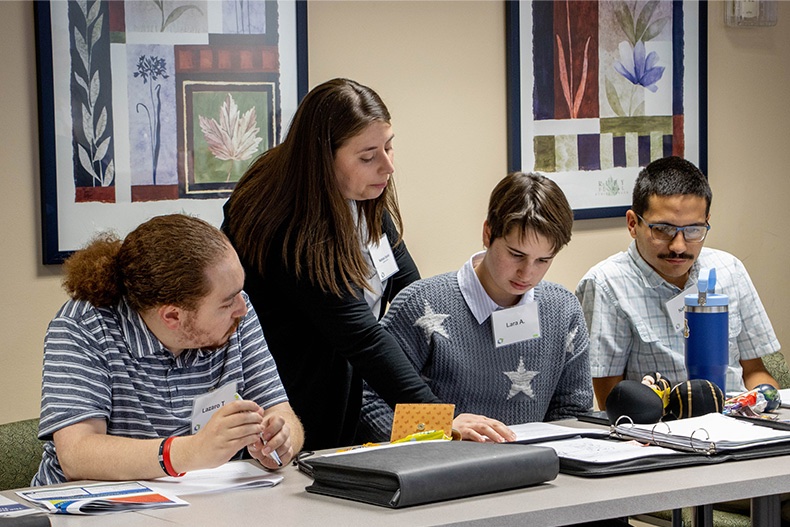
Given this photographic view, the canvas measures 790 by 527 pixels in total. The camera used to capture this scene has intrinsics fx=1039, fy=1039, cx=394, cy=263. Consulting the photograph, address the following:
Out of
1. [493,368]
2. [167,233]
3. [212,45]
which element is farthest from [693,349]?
[212,45]

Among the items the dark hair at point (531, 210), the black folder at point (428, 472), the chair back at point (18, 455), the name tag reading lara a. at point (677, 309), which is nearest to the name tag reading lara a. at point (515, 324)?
the dark hair at point (531, 210)

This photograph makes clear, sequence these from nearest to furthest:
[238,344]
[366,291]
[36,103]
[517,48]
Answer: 1. [238,344]
2. [366,291]
3. [36,103]
4. [517,48]

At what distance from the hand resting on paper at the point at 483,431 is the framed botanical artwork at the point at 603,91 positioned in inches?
67.4

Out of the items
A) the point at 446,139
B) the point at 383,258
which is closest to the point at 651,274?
the point at 383,258

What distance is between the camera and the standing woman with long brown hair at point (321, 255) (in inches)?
96.6

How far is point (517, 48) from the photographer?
3727mm

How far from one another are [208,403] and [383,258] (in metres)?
0.83

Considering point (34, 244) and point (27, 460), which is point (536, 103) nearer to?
point (34, 244)

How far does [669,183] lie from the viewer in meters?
2.91

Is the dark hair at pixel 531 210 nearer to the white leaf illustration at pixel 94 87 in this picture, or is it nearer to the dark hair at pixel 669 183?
the dark hair at pixel 669 183

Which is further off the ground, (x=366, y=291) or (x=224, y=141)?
(x=224, y=141)

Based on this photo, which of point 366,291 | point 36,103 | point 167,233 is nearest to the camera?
point 167,233

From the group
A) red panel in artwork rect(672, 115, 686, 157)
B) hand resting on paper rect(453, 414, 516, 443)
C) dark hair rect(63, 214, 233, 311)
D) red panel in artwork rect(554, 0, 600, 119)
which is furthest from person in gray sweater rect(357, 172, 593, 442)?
red panel in artwork rect(672, 115, 686, 157)

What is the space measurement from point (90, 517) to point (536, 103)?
2523mm
